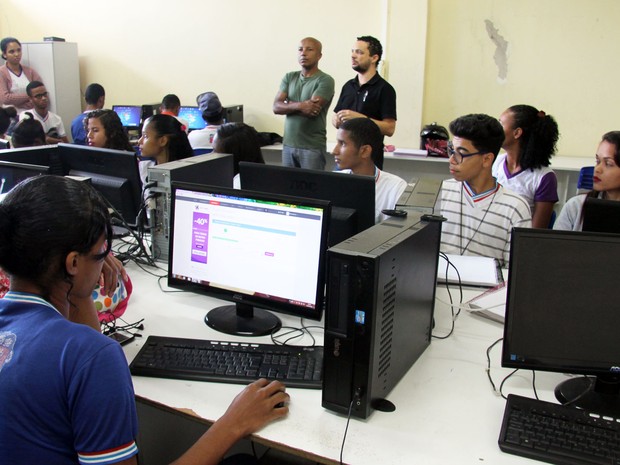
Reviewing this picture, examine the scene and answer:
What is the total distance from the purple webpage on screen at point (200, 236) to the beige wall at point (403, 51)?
3.76 meters

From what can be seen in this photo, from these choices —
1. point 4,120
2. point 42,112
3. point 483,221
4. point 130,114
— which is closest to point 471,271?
point 483,221

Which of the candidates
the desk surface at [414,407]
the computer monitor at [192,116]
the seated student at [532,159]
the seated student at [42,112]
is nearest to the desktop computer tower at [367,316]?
the desk surface at [414,407]

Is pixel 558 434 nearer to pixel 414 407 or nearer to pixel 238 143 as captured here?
pixel 414 407

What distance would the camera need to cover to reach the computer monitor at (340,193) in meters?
1.78

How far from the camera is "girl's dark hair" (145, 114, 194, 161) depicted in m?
3.01

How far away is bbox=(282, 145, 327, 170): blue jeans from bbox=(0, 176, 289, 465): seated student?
11.3ft

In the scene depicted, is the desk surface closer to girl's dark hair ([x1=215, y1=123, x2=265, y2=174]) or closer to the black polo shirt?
girl's dark hair ([x1=215, y1=123, x2=265, y2=174])

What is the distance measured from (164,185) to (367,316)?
1.15 metres

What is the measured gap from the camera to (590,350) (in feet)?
4.20

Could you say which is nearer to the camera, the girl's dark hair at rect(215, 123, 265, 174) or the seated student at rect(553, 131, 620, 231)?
the seated student at rect(553, 131, 620, 231)

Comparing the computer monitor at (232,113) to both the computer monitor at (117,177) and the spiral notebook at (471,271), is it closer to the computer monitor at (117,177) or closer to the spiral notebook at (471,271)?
the computer monitor at (117,177)

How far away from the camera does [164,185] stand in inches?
81.5

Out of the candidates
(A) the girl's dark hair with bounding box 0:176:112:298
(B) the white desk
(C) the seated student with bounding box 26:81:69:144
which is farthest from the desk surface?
(C) the seated student with bounding box 26:81:69:144

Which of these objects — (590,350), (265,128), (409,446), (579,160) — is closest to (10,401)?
(409,446)
